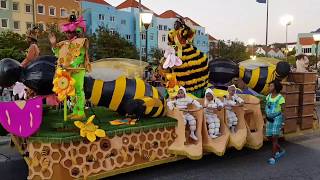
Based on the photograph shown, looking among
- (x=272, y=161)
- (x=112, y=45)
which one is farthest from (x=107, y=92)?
(x=112, y=45)

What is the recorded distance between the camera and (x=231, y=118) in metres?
6.76

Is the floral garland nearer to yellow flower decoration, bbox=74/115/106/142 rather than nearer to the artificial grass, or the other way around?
the artificial grass

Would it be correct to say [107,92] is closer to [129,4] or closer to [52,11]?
[52,11]

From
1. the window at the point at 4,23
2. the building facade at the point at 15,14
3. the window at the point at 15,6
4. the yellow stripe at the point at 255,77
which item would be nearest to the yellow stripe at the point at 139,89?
the yellow stripe at the point at 255,77

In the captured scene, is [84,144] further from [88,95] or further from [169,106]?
[169,106]

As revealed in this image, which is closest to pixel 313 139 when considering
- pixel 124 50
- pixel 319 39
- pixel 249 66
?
pixel 249 66

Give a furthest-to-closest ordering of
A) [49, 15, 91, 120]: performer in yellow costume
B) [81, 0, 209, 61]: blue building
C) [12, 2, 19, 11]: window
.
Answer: [81, 0, 209, 61]: blue building < [12, 2, 19, 11]: window < [49, 15, 91, 120]: performer in yellow costume

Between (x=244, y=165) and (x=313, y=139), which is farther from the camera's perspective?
(x=313, y=139)

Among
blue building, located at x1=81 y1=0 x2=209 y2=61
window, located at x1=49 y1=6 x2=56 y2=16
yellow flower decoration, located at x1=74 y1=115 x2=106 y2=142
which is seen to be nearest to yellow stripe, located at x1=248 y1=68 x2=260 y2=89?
yellow flower decoration, located at x1=74 y1=115 x2=106 y2=142

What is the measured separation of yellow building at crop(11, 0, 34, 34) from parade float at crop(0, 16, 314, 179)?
36.4 meters

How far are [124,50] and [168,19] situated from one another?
24.6 metres

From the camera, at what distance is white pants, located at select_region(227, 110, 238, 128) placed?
22.1ft

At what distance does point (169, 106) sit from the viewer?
6250mm

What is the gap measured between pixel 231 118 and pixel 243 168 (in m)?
0.92
